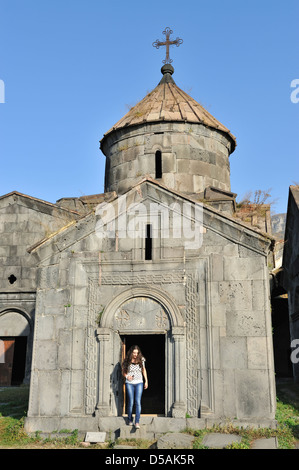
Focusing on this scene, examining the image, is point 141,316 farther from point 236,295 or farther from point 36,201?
point 36,201

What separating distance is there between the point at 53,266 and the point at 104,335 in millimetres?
1528

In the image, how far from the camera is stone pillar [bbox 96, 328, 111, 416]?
8020mm

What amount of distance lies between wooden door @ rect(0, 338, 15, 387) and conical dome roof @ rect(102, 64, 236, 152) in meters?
5.92

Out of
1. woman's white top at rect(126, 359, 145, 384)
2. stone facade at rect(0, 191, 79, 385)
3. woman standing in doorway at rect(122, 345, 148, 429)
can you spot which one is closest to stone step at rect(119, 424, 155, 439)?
woman standing in doorway at rect(122, 345, 148, 429)

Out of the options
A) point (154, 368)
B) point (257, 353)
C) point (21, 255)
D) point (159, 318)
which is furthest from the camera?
point (21, 255)

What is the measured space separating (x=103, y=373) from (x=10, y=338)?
5550 mm

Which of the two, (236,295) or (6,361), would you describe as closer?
(236,295)

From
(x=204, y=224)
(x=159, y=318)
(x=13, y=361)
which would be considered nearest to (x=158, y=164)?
(x=204, y=224)

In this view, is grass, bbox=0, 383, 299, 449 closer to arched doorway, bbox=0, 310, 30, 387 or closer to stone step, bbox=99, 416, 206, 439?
stone step, bbox=99, 416, 206, 439

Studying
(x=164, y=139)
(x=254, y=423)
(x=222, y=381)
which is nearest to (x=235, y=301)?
(x=222, y=381)

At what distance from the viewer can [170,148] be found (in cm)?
1225

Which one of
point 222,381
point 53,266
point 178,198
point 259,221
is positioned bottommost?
point 222,381

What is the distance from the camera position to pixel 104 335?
27.3 ft
